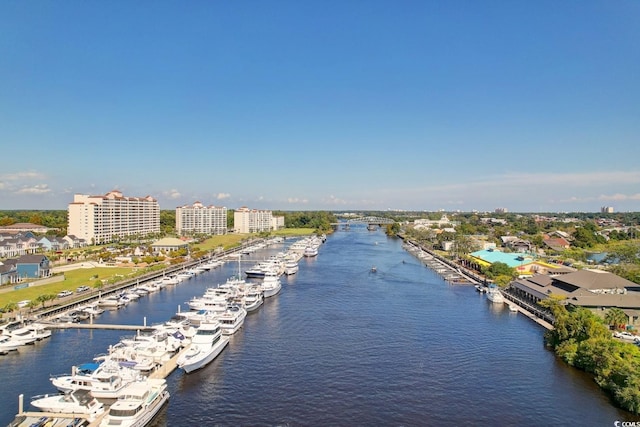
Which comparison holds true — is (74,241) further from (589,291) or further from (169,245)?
(589,291)

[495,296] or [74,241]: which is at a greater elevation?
[74,241]

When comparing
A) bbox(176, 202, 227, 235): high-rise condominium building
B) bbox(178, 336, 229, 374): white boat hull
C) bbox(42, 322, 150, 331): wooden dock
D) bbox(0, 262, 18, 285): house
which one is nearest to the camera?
bbox(178, 336, 229, 374): white boat hull

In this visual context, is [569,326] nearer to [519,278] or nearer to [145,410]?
[519,278]

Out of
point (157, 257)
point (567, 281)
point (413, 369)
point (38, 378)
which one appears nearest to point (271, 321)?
point (413, 369)

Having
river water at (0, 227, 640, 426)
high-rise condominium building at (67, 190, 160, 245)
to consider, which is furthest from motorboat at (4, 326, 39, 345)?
high-rise condominium building at (67, 190, 160, 245)

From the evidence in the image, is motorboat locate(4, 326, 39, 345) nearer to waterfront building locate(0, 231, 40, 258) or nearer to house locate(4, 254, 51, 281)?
house locate(4, 254, 51, 281)

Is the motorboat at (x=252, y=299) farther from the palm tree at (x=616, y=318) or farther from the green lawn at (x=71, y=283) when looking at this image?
the palm tree at (x=616, y=318)

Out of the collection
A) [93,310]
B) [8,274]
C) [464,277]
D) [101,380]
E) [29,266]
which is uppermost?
[29,266]

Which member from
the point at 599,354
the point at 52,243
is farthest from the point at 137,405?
the point at 52,243
